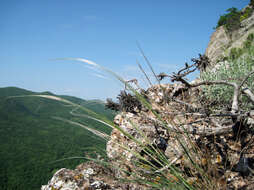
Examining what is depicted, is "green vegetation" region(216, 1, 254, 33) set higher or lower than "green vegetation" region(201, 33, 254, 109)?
higher

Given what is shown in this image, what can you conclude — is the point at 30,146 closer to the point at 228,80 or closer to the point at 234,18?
the point at 228,80

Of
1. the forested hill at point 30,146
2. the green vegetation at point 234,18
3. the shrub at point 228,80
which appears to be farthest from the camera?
the forested hill at point 30,146

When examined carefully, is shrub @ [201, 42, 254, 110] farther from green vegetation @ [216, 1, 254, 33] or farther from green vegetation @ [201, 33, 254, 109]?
green vegetation @ [216, 1, 254, 33]

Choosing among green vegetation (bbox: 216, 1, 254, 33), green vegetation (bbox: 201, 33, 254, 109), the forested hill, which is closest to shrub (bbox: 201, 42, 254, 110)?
green vegetation (bbox: 201, 33, 254, 109)

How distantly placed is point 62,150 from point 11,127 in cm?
2763

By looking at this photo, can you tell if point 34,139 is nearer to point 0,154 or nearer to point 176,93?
point 0,154

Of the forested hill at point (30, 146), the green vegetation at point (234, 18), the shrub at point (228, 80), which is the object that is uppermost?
the green vegetation at point (234, 18)

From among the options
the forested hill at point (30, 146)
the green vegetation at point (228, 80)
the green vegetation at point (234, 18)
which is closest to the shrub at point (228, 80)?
the green vegetation at point (228, 80)

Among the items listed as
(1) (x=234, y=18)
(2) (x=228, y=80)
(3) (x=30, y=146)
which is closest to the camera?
(2) (x=228, y=80)

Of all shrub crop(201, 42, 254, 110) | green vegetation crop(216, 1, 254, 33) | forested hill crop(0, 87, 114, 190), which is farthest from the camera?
forested hill crop(0, 87, 114, 190)

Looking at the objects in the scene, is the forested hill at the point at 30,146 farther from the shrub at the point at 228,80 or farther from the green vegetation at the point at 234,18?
the green vegetation at the point at 234,18

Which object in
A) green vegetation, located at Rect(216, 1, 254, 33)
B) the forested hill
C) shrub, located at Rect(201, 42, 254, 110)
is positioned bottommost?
the forested hill

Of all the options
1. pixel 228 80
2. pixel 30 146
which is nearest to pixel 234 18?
pixel 228 80

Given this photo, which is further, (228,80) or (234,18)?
(234,18)
